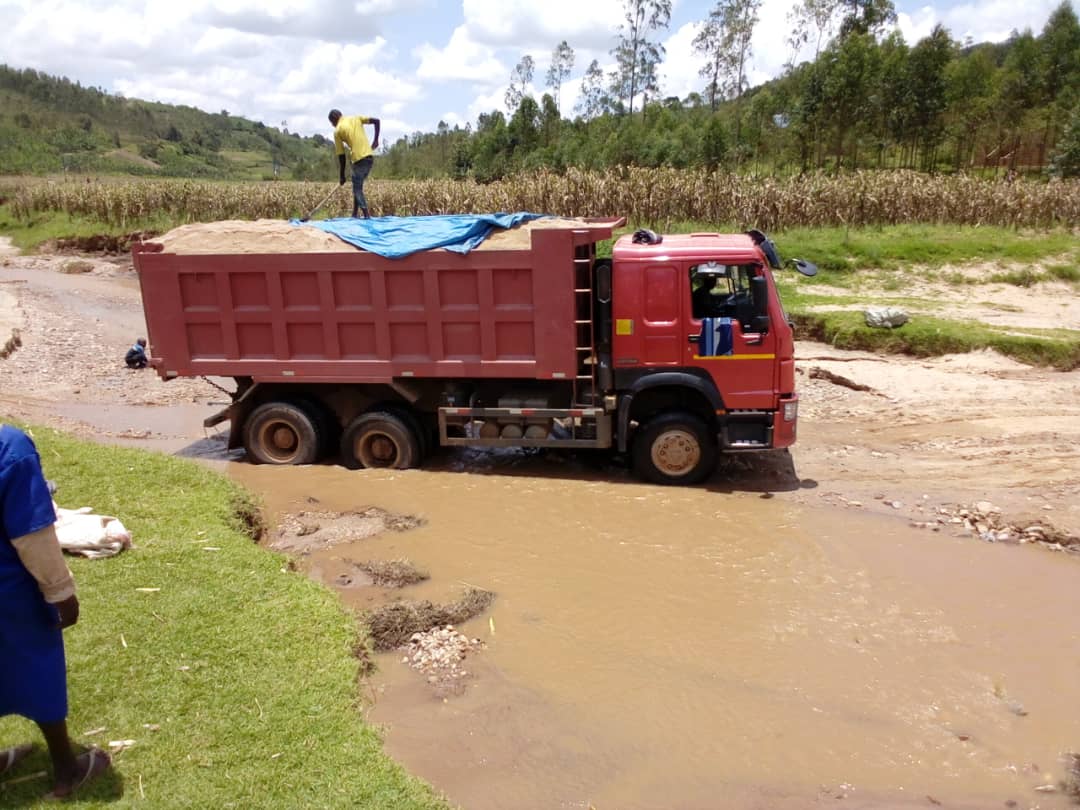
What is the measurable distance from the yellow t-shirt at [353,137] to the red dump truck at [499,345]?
11.4ft

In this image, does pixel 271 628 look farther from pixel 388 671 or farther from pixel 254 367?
pixel 254 367

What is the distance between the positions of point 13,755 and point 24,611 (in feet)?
3.03

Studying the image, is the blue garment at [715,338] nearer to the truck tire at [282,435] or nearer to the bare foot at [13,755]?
the truck tire at [282,435]

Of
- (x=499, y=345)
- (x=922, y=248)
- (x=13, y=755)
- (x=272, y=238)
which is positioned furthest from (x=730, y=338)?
(x=922, y=248)

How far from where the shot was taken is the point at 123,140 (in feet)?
343

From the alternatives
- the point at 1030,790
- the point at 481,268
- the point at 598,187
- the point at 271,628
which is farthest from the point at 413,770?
the point at 598,187

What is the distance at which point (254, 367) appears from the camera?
927 cm

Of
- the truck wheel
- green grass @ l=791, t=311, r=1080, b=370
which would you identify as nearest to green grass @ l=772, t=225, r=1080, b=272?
green grass @ l=791, t=311, r=1080, b=370

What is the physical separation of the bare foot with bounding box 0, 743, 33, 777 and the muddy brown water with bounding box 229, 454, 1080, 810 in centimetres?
176

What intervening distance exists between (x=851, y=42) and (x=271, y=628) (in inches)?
1611

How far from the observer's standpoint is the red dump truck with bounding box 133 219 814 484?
8.23 metres

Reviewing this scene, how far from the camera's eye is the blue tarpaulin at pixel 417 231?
850 centimetres

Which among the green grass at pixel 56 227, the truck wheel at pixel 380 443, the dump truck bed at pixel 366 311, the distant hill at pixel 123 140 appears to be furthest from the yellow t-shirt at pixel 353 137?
the distant hill at pixel 123 140

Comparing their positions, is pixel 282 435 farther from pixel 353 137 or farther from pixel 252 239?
pixel 353 137
